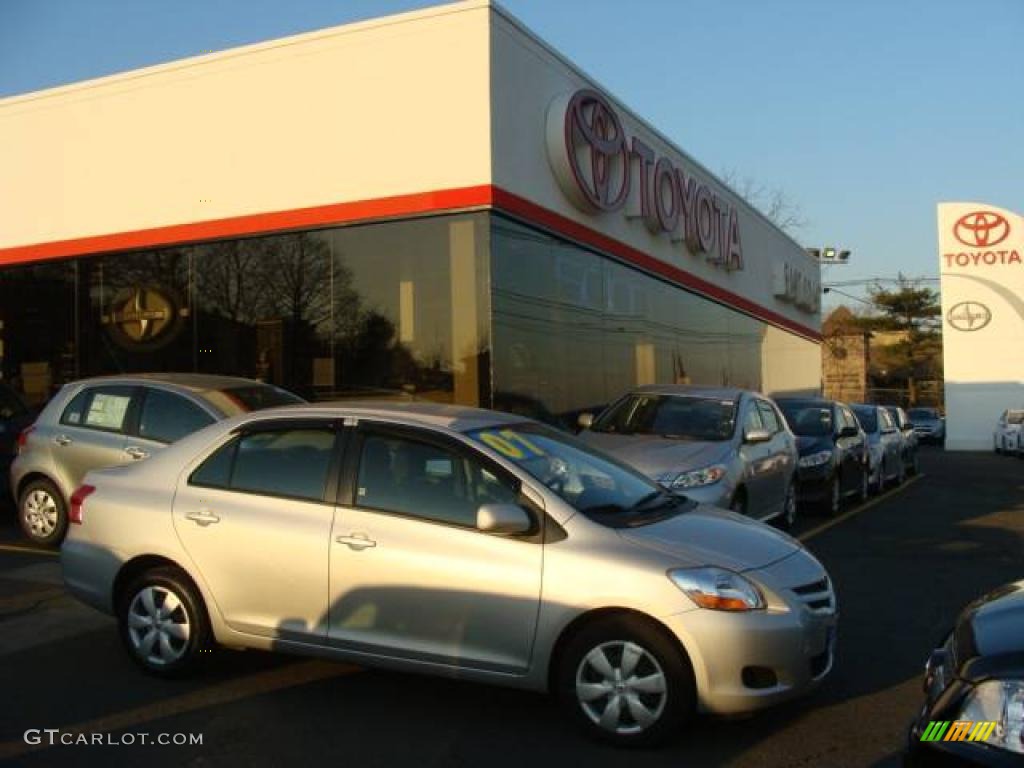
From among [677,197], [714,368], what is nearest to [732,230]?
[714,368]

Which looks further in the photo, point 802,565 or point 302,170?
point 302,170

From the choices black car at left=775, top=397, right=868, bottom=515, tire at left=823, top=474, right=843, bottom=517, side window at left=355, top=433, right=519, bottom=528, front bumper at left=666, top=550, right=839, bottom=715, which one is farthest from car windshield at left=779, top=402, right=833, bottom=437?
side window at left=355, top=433, right=519, bottom=528

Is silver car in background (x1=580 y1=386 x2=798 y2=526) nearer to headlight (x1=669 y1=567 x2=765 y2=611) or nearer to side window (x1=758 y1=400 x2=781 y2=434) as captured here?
side window (x1=758 y1=400 x2=781 y2=434)

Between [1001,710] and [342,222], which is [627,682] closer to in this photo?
[1001,710]

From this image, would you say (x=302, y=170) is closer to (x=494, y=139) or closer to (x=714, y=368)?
(x=494, y=139)

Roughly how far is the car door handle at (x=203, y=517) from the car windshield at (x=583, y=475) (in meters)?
1.49

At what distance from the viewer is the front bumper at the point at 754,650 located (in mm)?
4453

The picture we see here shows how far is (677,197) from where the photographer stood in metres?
19.3

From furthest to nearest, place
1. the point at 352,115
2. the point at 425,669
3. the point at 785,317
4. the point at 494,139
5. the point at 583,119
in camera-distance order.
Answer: the point at 785,317
the point at 583,119
the point at 352,115
the point at 494,139
the point at 425,669

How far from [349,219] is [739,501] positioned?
6666 mm

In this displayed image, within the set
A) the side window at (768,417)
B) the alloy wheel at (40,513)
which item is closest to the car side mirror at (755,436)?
the side window at (768,417)

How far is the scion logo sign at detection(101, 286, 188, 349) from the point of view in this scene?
1547 cm

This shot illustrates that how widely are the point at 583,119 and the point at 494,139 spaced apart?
2.34 metres

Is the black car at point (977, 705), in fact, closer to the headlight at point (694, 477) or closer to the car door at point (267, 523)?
the car door at point (267, 523)
